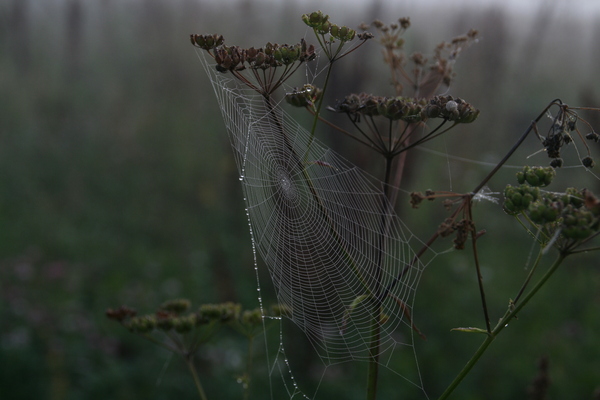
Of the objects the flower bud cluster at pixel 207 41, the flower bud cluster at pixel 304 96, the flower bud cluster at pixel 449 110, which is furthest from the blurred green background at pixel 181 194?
the flower bud cluster at pixel 207 41

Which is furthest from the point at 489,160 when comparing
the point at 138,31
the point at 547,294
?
the point at 138,31

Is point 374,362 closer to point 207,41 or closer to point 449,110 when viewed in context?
point 449,110

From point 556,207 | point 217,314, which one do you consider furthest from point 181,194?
point 556,207

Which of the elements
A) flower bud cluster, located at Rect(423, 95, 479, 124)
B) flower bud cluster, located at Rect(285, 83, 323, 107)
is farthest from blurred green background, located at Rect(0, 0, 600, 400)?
flower bud cluster, located at Rect(285, 83, 323, 107)

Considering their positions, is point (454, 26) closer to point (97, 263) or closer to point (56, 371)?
point (97, 263)

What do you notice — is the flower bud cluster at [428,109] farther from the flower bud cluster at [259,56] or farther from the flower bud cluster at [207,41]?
the flower bud cluster at [207,41]
